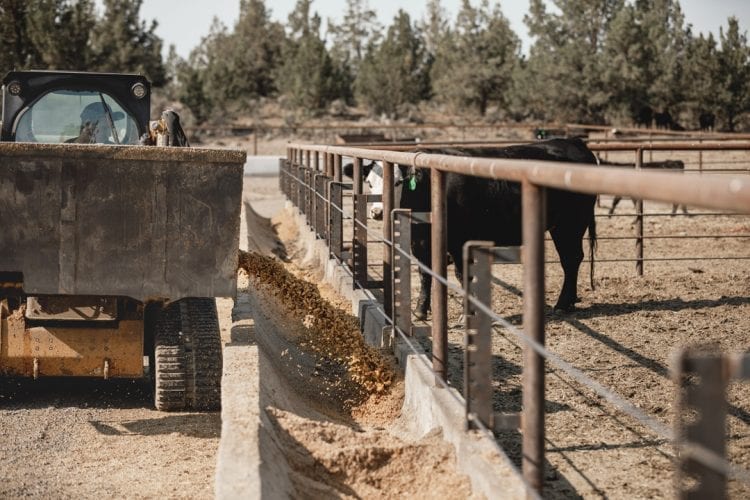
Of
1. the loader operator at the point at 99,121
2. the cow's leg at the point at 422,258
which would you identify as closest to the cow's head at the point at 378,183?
the cow's leg at the point at 422,258

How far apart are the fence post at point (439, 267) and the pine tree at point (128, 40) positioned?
55.3 meters

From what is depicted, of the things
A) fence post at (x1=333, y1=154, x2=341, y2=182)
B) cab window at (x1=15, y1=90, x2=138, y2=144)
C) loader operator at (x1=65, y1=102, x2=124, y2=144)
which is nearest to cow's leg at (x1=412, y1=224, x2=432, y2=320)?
fence post at (x1=333, y1=154, x2=341, y2=182)

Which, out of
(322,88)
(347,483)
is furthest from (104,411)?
→ (322,88)

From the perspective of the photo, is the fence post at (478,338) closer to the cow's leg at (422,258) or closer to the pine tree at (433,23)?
the cow's leg at (422,258)

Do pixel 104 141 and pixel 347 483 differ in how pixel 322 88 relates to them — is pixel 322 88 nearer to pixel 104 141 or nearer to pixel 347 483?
pixel 104 141

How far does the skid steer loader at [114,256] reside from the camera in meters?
5.48

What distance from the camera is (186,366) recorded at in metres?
5.95

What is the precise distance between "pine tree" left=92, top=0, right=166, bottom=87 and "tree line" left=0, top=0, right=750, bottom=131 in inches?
3.0

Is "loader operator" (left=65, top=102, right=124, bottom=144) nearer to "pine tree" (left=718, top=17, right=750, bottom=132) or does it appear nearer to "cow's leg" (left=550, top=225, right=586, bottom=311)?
"cow's leg" (left=550, top=225, right=586, bottom=311)

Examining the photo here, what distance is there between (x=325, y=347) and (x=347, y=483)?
9.85 ft

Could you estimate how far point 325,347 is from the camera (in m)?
7.18

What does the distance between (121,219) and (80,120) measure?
2.29 metres

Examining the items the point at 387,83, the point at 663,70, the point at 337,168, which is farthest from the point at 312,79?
the point at 337,168

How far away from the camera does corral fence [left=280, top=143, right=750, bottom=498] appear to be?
201 centimetres
